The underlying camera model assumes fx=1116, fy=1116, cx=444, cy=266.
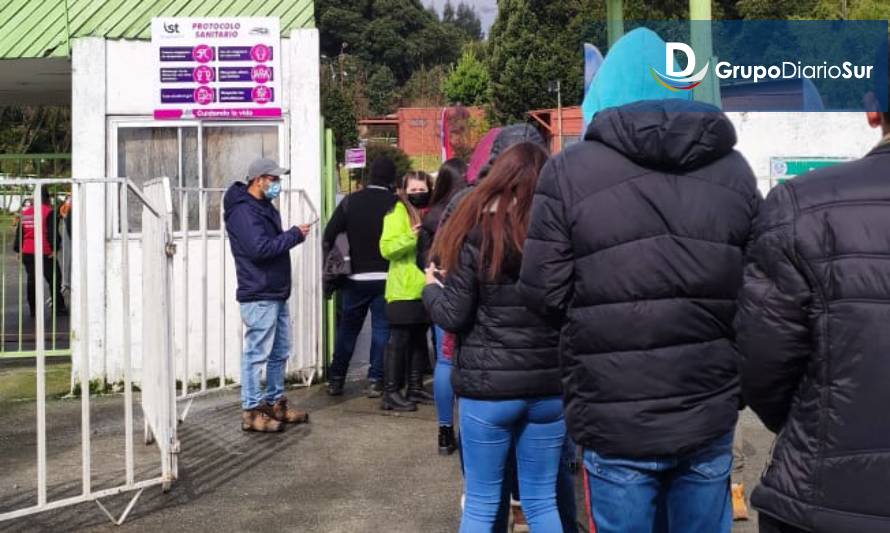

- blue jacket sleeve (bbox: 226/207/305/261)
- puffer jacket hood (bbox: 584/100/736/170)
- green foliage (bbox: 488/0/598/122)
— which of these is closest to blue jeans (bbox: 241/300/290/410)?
blue jacket sleeve (bbox: 226/207/305/261)

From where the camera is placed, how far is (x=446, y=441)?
22.6 feet

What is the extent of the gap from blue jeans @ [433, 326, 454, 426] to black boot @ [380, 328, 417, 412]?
140 centimetres

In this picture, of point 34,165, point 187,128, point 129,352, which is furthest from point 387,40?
point 129,352

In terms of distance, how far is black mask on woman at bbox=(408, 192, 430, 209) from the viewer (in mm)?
8148

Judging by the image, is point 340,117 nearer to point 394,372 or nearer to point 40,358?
point 394,372

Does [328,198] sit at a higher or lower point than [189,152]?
lower

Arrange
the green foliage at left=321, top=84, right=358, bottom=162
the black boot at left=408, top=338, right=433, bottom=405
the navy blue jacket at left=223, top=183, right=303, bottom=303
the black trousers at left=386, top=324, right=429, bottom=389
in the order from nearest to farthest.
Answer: the navy blue jacket at left=223, top=183, right=303, bottom=303
the black trousers at left=386, top=324, right=429, bottom=389
the black boot at left=408, top=338, right=433, bottom=405
the green foliage at left=321, top=84, right=358, bottom=162

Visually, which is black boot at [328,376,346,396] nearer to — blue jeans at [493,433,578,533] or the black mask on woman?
the black mask on woman

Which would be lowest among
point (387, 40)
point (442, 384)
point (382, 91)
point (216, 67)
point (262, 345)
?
point (442, 384)

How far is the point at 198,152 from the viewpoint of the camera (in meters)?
9.01

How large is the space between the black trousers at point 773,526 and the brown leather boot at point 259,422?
529 centimetres

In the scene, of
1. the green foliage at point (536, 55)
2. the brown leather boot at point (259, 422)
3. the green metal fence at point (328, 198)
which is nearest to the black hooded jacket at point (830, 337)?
the brown leather boot at point (259, 422)

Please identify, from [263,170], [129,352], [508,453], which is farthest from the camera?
[263,170]

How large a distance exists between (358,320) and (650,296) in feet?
19.1
